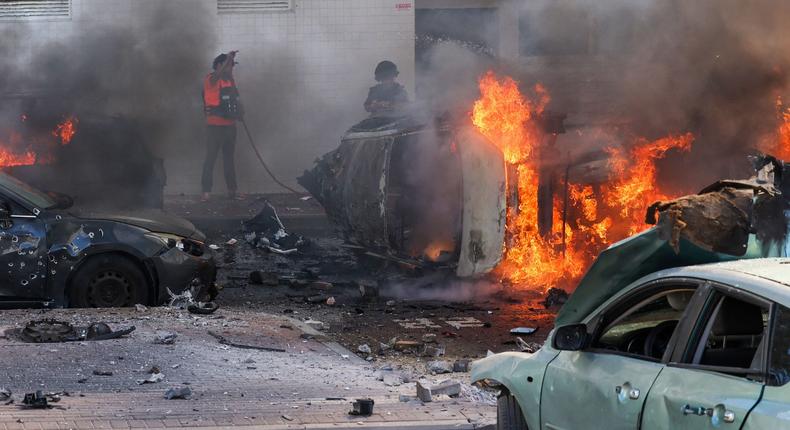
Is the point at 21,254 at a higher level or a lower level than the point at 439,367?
higher

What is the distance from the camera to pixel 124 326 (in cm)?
943

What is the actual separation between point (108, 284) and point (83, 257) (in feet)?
1.15

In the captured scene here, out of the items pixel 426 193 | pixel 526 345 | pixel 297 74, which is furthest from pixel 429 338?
pixel 297 74

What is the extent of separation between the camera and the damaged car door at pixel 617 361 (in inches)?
175

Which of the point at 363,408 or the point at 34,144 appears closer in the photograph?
the point at 363,408

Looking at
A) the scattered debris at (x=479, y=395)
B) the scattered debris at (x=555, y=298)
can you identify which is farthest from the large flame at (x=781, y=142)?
the scattered debris at (x=479, y=395)

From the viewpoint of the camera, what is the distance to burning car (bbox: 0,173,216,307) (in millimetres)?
10148

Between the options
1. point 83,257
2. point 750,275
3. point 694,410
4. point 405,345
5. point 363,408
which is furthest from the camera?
point 83,257

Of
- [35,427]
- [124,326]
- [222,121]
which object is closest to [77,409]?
[35,427]

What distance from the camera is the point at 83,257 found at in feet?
33.7

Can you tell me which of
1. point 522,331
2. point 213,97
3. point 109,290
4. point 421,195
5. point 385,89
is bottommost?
point 522,331

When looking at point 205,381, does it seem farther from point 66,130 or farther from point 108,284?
point 66,130

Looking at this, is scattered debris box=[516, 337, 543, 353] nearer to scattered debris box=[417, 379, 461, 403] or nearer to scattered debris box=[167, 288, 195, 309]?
scattered debris box=[417, 379, 461, 403]

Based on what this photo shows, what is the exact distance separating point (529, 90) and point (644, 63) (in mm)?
1686
